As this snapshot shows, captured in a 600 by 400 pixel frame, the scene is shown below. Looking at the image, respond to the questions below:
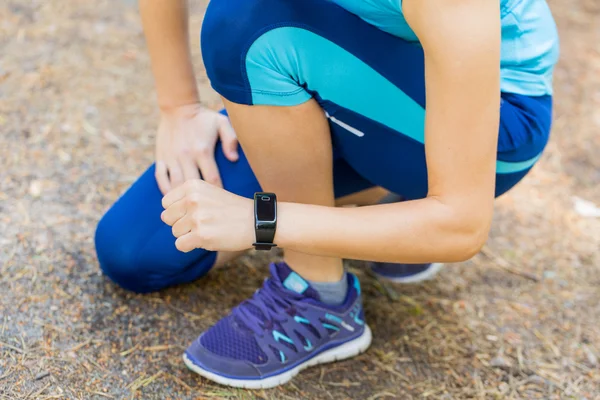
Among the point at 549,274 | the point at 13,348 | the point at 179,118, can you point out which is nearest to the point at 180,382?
the point at 13,348

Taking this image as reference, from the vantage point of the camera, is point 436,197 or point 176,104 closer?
point 436,197

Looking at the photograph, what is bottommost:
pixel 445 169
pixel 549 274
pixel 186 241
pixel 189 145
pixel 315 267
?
pixel 549 274

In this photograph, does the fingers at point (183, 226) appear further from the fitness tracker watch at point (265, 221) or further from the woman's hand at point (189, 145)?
the woman's hand at point (189, 145)

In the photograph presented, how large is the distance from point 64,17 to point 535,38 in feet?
6.25

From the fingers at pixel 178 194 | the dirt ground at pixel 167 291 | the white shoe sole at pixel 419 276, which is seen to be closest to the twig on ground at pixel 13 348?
the dirt ground at pixel 167 291

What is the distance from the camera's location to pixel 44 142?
1.90 m

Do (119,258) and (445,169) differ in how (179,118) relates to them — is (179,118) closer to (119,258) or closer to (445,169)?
(119,258)

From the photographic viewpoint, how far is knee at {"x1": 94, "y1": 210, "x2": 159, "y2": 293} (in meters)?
1.40

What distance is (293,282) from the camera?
133 centimetres

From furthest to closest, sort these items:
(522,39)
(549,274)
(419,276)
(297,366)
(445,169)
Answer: (549,274), (419,276), (297,366), (522,39), (445,169)

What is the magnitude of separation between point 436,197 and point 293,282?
470 mm

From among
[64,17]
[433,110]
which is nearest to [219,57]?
[433,110]

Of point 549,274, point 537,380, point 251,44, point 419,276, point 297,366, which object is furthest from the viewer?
point 549,274

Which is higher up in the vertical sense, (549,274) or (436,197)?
(436,197)
